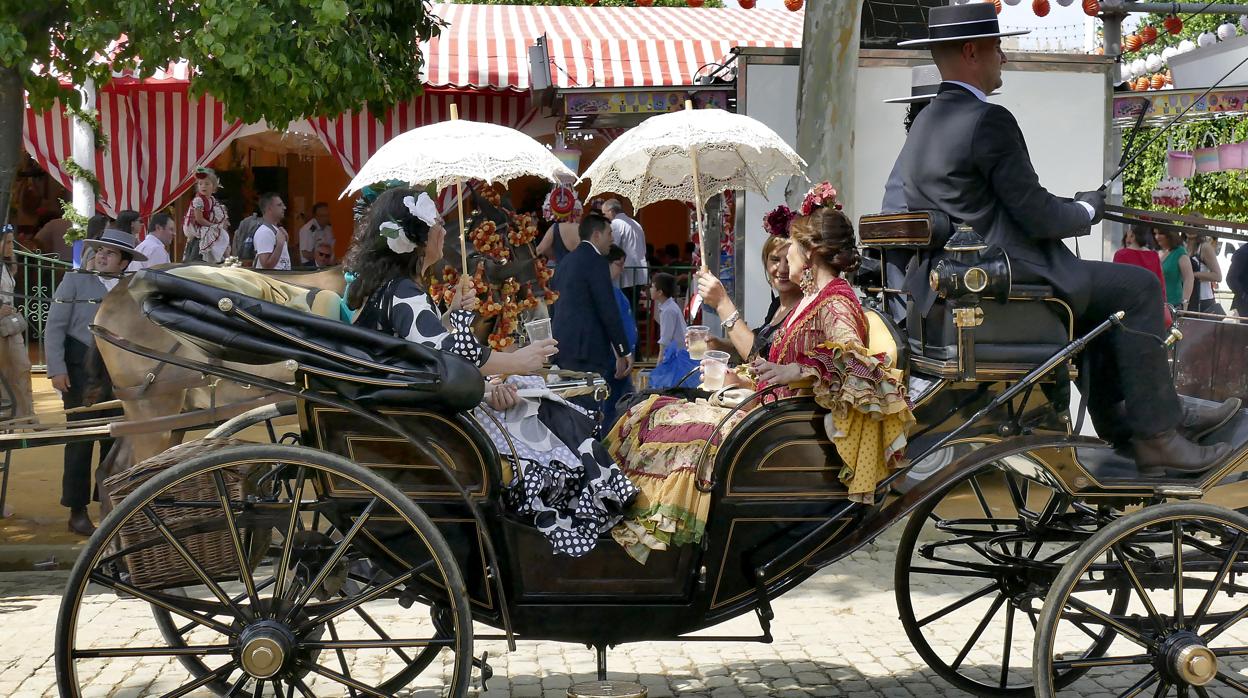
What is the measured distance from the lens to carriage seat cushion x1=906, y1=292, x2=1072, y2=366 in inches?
146

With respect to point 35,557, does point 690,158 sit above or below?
above

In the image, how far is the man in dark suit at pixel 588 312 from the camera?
8102mm

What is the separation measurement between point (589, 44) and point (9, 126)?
7541 mm

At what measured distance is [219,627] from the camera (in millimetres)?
3443

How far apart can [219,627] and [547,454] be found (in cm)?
110

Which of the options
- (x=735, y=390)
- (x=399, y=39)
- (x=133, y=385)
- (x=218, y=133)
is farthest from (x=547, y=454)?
(x=218, y=133)

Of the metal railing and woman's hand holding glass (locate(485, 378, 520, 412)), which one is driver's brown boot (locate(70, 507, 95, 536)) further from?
woman's hand holding glass (locate(485, 378, 520, 412))

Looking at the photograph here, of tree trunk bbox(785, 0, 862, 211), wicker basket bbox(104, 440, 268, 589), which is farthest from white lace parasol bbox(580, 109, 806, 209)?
wicker basket bbox(104, 440, 268, 589)

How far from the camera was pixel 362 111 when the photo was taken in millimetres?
12719

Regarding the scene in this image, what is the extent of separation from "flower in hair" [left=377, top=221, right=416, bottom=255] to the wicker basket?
0.81 m

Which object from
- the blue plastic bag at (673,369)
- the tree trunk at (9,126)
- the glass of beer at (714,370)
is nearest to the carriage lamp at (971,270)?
the glass of beer at (714,370)

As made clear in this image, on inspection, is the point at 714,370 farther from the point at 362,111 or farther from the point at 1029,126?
the point at 362,111

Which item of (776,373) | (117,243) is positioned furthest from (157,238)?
(776,373)

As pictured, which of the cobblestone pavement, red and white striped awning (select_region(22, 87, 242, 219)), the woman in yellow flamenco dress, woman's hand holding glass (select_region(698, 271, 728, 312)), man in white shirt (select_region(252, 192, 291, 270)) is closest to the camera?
the woman in yellow flamenco dress
